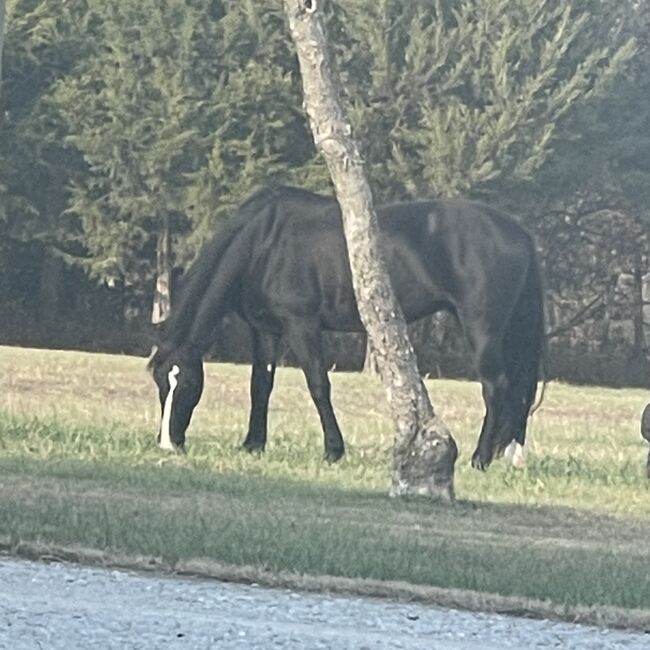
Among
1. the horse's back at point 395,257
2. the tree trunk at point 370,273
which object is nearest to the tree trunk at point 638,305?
the horse's back at point 395,257

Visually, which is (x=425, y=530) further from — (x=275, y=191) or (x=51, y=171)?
(x=51, y=171)

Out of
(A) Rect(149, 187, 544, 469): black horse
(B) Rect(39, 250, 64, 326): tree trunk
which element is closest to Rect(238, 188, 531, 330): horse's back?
(A) Rect(149, 187, 544, 469): black horse

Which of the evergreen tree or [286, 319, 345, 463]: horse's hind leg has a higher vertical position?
the evergreen tree

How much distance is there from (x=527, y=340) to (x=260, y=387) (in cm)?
259

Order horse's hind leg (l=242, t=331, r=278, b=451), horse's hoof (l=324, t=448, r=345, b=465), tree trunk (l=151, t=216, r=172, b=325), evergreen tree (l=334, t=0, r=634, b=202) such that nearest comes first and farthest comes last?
horse's hoof (l=324, t=448, r=345, b=465), horse's hind leg (l=242, t=331, r=278, b=451), evergreen tree (l=334, t=0, r=634, b=202), tree trunk (l=151, t=216, r=172, b=325)

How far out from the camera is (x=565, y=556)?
11266 mm

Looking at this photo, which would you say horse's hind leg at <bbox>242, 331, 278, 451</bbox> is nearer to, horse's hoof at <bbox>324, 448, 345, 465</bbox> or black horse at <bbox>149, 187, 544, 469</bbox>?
black horse at <bbox>149, 187, 544, 469</bbox>

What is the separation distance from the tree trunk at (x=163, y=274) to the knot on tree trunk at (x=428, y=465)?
3049 centimetres

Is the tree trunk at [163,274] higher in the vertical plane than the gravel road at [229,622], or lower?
higher

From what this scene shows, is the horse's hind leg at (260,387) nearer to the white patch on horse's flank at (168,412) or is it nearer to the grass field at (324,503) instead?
the grass field at (324,503)

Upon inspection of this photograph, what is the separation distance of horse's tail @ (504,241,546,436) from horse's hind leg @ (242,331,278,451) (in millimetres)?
2268

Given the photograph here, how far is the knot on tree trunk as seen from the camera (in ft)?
46.9

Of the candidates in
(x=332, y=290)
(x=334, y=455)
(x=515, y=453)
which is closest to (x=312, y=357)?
(x=332, y=290)

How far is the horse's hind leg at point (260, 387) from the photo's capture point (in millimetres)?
18625
